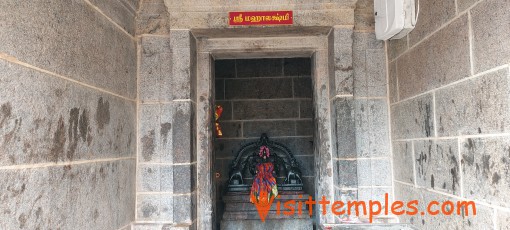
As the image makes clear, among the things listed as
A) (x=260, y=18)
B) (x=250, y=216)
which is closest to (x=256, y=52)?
(x=260, y=18)

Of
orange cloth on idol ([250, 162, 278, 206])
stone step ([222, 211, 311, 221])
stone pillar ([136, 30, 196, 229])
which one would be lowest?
stone step ([222, 211, 311, 221])

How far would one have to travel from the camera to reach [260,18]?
2664 millimetres

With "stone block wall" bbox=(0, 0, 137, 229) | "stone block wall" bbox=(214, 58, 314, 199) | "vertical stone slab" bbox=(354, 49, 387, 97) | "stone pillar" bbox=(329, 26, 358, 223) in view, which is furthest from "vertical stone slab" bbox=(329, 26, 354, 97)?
"stone block wall" bbox=(214, 58, 314, 199)

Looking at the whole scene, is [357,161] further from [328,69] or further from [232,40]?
[232,40]

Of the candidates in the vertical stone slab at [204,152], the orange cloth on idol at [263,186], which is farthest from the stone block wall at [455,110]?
the orange cloth on idol at [263,186]

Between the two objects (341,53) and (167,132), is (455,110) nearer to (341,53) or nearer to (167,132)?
(341,53)

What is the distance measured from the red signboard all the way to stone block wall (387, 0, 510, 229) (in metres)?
0.82

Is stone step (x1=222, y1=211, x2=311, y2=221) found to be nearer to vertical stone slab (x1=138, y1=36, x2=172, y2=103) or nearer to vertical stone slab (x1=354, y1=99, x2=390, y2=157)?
vertical stone slab (x1=354, y1=99, x2=390, y2=157)

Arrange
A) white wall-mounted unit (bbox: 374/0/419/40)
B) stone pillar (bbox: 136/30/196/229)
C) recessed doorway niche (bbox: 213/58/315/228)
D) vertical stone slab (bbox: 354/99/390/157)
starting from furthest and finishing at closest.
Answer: recessed doorway niche (bbox: 213/58/315/228), vertical stone slab (bbox: 354/99/390/157), stone pillar (bbox: 136/30/196/229), white wall-mounted unit (bbox: 374/0/419/40)

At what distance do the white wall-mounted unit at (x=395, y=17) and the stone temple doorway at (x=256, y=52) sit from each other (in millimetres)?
433

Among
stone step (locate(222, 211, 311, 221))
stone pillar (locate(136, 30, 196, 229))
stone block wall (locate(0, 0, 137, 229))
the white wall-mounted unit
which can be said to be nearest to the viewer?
stone block wall (locate(0, 0, 137, 229))

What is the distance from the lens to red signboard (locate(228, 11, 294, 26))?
264cm

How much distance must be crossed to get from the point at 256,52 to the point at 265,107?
5.18 feet

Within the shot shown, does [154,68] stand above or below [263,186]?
above
